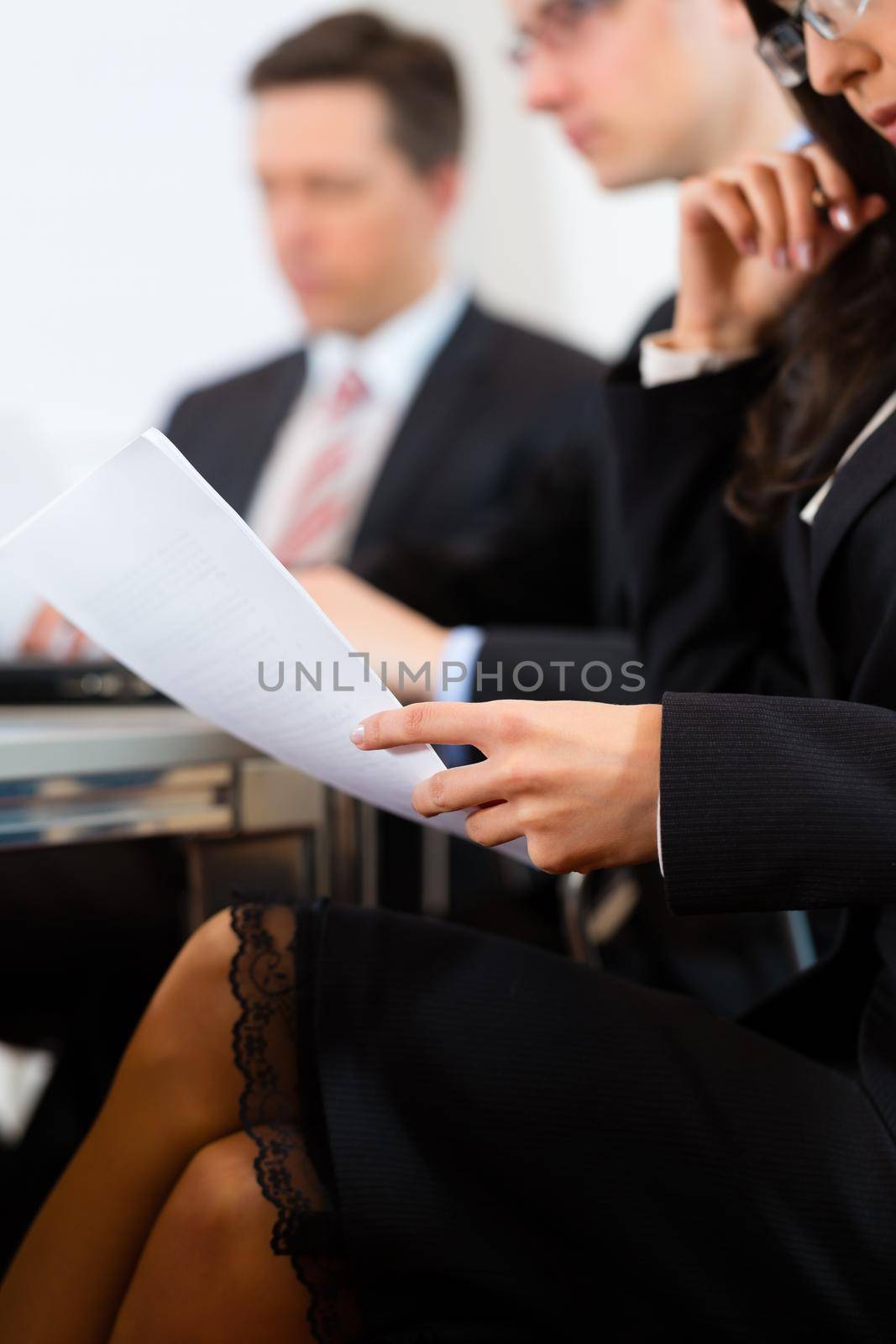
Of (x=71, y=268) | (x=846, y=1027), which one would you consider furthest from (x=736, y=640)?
(x=71, y=268)

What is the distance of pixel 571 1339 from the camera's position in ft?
2.14

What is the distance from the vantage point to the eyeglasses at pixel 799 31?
2.47ft

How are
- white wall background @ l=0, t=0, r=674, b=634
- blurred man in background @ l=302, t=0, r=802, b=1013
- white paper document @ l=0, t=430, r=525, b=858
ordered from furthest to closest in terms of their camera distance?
white wall background @ l=0, t=0, r=674, b=634, blurred man in background @ l=302, t=0, r=802, b=1013, white paper document @ l=0, t=430, r=525, b=858

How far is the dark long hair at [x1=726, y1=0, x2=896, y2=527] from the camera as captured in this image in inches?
36.3

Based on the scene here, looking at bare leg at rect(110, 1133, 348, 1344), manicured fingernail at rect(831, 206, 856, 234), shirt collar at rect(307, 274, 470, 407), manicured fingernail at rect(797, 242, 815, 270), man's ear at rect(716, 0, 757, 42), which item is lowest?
bare leg at rect(110, 1133, 348, 1344)

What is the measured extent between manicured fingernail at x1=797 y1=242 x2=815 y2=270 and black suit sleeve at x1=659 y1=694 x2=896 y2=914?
517mm

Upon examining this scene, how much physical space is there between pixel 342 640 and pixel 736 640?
1.66 ft

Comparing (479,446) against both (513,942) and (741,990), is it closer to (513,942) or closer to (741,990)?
(741,990)

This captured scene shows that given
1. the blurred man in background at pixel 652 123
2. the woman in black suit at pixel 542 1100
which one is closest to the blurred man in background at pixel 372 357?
the blurred man in background at pixel 652 123

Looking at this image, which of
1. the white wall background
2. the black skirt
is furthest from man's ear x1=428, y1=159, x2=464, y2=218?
the black skirt

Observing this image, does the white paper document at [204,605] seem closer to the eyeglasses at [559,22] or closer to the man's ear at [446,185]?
the eyeglasses at [559,22]

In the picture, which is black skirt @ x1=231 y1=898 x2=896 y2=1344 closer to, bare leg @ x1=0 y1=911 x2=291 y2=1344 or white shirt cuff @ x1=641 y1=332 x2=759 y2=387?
bare leg @ x1=0 y1=911 x2=291 y2=1344

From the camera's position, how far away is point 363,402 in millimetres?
1956

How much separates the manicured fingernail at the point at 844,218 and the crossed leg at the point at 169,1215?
0.71 meters
